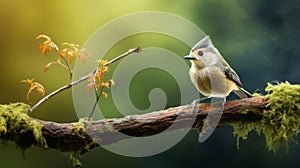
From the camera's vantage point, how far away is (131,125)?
1.40m

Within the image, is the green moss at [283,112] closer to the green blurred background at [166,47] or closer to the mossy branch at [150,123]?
the mossy branch at [150,123]

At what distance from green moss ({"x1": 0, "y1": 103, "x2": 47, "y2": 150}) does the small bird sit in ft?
1.93

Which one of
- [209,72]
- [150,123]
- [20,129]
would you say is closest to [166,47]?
[209,72]

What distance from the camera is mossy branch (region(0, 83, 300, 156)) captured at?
53.6 inches

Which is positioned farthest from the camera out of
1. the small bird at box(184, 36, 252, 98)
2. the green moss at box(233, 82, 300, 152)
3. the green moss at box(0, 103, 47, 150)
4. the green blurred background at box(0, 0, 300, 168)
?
the green blurred background at box(0, 0, 300, 168)

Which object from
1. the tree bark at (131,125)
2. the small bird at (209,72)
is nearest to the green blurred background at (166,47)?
the small bird at (209,72)

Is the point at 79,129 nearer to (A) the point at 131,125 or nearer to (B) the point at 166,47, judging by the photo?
(A) the point at 131,125

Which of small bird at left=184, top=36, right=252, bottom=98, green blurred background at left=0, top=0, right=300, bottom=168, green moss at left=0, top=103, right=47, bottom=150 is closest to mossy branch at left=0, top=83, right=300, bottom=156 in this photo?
green moss at left=0, top=103, right=47, bottom=150

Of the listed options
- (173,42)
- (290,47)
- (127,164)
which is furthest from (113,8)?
(290,47)

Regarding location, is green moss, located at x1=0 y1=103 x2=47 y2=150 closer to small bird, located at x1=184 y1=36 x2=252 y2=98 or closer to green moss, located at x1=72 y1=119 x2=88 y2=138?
green moss, located at x1=72 y1=119 x2=88 y2=138

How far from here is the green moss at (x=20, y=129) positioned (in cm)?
135

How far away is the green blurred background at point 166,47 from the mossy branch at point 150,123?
0.62 meters

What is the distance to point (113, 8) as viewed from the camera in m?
2.13

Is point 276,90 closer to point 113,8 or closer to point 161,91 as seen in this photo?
point 161,91
